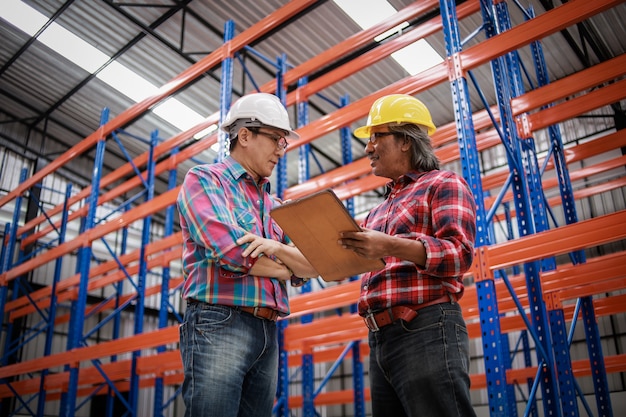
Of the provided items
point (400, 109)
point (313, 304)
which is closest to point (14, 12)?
point (313, 304)

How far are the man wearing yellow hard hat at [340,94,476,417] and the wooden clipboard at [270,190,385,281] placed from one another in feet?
0.24

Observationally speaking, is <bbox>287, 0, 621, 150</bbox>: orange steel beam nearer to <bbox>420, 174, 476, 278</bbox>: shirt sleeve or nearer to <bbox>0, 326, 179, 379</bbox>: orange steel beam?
<bbox>420, 174, 476, 278</bbox>: shirt sleeve

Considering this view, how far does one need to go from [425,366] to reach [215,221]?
109 centimetres

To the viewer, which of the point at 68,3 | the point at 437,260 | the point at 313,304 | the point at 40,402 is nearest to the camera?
the point at 437,260

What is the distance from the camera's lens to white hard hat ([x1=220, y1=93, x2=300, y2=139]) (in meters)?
2.88

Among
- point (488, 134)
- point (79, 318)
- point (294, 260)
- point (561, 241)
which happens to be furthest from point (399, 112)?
point (79, 318)

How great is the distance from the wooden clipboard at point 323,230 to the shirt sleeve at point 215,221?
274 mm

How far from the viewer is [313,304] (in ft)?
19.0

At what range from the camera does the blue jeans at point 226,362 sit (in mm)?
2199

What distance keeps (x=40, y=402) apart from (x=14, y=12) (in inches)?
354

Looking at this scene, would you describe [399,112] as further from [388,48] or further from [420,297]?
[388,48]

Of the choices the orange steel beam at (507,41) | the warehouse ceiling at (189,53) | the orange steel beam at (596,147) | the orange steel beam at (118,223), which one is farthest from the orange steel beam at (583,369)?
the warehouse ceiling at (189,53)

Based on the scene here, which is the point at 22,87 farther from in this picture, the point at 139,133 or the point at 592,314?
the point at 592,314

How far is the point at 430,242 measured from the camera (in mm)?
2330
